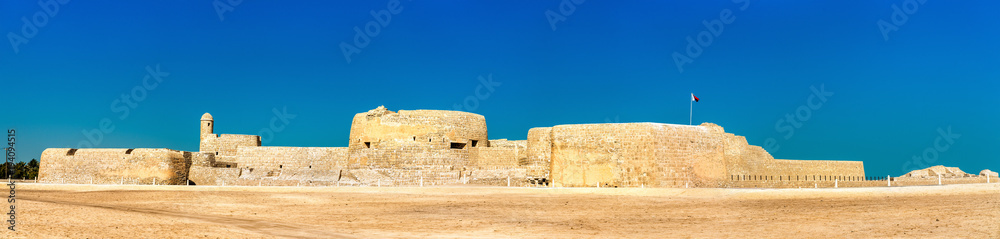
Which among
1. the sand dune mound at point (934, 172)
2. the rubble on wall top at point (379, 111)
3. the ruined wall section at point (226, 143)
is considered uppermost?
the rubble on wall top at point (379, 111)

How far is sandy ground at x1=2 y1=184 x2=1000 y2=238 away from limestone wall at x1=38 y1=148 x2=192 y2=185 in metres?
10.3

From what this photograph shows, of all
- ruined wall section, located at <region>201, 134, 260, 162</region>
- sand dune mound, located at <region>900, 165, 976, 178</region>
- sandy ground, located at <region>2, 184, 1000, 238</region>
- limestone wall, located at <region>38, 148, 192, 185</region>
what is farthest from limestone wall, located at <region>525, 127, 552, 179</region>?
sand dune mound, located at <region>900, 165, 976, 178</region>

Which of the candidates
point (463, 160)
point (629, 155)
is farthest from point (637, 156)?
point (463, 160)

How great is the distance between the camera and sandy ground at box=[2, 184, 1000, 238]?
11.4 m

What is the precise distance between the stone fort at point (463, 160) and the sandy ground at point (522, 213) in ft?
8.77

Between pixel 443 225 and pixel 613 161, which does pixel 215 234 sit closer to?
pixel 443 225

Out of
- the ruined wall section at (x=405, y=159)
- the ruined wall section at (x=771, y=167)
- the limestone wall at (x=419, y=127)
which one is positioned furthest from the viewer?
the ruined wall section at (x=771, y=167)

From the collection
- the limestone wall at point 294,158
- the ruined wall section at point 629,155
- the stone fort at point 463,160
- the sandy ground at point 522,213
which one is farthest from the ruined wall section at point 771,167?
the limestone wall at point 294,158

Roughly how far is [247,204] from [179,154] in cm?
1623

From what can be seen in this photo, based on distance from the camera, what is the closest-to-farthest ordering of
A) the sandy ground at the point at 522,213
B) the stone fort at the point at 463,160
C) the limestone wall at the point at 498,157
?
1. the sandy ground at the point at 522,213
2. the stone fort at the point at 463,160
3. the limestone wall at the point at 498,157

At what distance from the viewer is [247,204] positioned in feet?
59.8

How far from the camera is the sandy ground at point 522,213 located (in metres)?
11.4

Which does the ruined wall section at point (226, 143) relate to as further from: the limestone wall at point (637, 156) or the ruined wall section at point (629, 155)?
the ruined wall section at point (629, 155)

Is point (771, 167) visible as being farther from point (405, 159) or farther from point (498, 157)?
point (405, 159)
